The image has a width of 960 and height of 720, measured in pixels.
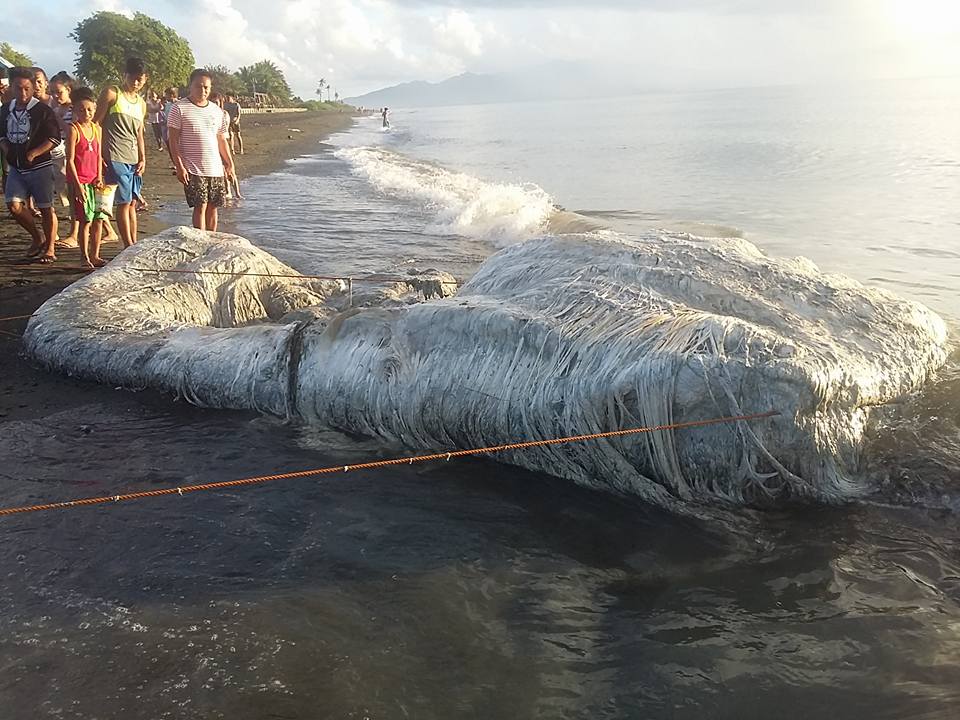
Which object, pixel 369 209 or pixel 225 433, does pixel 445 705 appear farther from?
pixel 369 209

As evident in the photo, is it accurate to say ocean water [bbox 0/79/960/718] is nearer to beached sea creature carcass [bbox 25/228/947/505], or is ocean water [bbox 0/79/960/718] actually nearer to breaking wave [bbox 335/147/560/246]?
beached sea creature carcass [bbox 25/228/947/505]

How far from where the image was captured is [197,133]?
330 inches

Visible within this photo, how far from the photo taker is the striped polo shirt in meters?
8.32

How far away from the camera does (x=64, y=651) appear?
97.4 inches

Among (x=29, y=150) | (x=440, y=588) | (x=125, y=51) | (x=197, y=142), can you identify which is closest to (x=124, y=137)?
(x=197, y=142)

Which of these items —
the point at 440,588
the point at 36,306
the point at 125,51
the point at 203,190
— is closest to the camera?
the point at 440,588

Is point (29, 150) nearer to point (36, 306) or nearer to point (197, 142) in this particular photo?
point (197, 142)

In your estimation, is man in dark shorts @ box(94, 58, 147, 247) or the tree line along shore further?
the tree line along shore

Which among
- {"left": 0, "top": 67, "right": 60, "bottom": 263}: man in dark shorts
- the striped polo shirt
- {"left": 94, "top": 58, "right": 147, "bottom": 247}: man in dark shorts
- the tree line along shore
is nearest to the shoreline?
{"left": 0, "top": 67, "right": 60, "bottom": 263}: man in dark shorts

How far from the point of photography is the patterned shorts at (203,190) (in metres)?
8.50

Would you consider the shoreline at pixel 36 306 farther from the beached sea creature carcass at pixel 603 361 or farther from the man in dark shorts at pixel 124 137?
the man in dark shorts at pixel 124 137

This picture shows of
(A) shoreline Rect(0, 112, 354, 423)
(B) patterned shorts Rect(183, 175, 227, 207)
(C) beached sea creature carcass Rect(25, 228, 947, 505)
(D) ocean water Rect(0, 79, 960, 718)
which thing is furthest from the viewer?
(B) patterned shorts Rect(183, 175, 227, 207)

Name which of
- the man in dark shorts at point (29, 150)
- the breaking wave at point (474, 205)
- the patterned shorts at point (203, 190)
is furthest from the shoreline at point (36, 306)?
the breaking wave at point (474, 205)

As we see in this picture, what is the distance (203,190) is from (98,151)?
1146 mm
